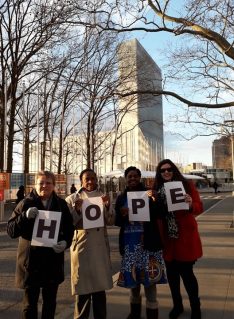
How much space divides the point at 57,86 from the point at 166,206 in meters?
36.1

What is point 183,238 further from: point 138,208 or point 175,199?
point 138,208

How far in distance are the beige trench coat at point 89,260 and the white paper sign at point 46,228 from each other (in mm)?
418

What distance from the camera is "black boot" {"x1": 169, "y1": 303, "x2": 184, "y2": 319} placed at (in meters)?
5.64

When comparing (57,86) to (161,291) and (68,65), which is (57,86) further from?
(161,291)

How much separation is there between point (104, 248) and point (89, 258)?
0.20 metres

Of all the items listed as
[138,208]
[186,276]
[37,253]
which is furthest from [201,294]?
[37,253]

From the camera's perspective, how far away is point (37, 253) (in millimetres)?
4500

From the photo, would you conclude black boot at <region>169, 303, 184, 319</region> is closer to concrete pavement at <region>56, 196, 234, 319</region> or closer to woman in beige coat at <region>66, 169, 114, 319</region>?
concrete pavement at <region>56, 196, 234, 319</region>

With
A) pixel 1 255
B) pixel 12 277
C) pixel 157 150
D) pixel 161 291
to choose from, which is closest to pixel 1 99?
pixel 1 255

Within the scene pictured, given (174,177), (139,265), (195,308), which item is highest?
(174,177)

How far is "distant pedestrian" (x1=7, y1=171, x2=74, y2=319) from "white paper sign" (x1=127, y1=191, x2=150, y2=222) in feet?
2.56

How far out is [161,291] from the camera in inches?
281

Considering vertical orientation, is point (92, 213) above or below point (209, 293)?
above

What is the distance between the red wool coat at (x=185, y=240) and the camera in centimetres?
543
